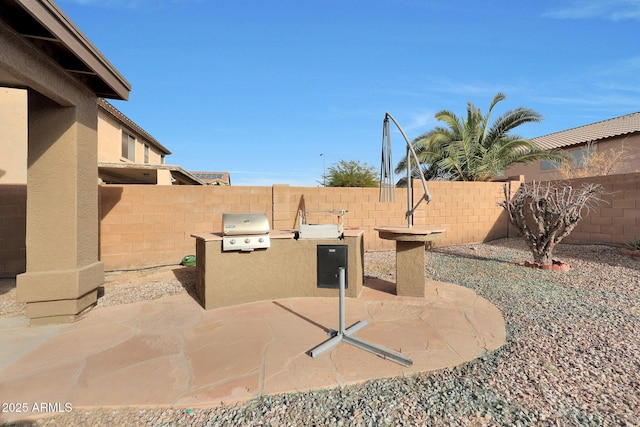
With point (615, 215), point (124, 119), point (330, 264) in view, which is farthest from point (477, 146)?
point (124, 119)

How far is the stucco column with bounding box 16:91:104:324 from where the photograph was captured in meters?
3.55

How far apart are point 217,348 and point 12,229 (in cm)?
671

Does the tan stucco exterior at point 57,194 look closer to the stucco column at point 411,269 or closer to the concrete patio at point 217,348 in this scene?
the concrete patio at point 217,348

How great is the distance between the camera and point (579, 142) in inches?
581

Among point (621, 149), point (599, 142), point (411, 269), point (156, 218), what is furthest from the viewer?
point (599, 142)

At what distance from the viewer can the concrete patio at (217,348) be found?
2.17 m

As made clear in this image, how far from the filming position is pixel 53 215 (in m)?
3.64

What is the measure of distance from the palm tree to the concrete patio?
875 centimetres

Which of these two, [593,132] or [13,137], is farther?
[593,132]

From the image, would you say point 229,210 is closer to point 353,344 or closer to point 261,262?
point 261,262

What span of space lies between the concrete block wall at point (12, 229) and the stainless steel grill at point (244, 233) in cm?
571

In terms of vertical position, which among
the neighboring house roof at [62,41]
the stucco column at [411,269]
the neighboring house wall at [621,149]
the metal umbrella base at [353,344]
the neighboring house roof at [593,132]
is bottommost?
the metal umbrella base at [353,344]

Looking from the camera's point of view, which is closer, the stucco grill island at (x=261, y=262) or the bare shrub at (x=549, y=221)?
the stucco grill island at (x=261, y=262)

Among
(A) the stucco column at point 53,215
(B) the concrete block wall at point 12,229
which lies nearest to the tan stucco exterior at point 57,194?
(A) the stucco column at point 53,215
